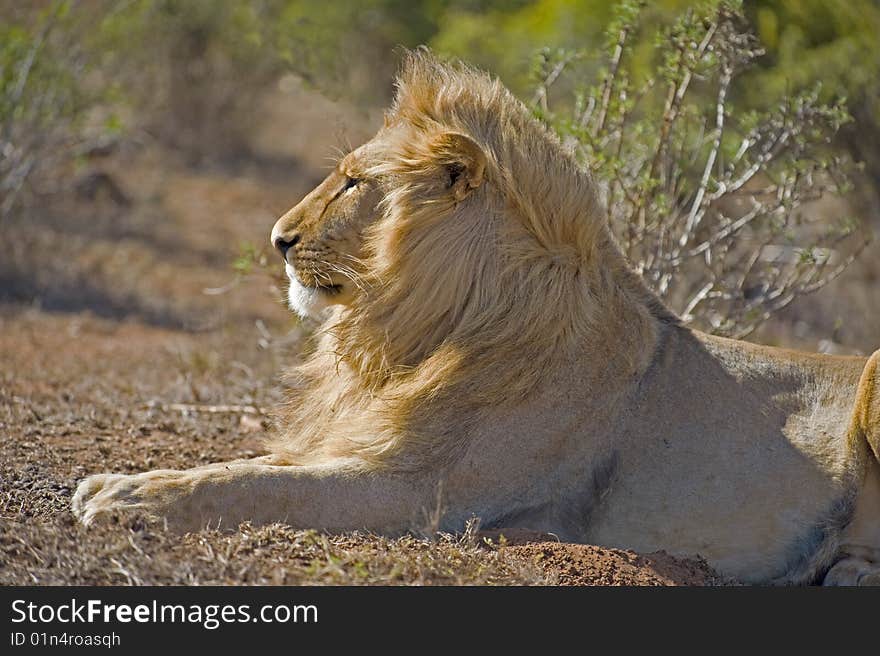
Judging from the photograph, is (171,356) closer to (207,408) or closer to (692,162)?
(207,408)

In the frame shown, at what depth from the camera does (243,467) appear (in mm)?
3936

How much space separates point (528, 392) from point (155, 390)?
2987 mm

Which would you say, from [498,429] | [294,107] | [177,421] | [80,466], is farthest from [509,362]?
[294,107]

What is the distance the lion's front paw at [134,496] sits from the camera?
3770mm

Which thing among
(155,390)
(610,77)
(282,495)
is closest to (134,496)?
(282,495)

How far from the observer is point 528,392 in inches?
161

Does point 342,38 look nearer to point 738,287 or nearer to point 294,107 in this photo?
point 294,107

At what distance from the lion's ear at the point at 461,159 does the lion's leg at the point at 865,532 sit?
158cm

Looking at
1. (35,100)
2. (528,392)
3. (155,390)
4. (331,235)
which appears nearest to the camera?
(528,392)

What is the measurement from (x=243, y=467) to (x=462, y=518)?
2.27 feet

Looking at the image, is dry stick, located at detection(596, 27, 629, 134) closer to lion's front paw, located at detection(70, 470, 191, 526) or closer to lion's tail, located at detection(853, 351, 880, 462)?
lion's tail, located at detection(853, 351, 880, 462)

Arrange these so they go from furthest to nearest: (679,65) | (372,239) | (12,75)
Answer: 1. (12,75)
2. (679,65)
3. (372,239)

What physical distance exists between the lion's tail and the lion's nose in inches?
76.3

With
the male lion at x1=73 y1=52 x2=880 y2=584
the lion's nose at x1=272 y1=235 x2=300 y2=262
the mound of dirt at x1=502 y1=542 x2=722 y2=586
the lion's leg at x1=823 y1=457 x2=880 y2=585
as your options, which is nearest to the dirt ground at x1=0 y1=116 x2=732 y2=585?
the mound of dirt at x1=502 y1=542 x2=722 y2=586
